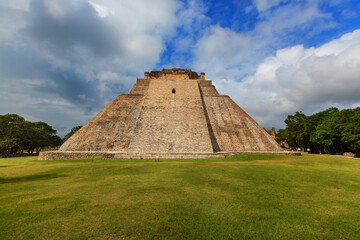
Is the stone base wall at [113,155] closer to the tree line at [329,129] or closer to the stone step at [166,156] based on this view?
the stone step at [166,156]

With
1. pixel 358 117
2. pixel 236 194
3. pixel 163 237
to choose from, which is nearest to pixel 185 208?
pixel 163 237

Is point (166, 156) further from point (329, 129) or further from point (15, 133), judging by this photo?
point (15, 133)

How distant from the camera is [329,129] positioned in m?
30.2

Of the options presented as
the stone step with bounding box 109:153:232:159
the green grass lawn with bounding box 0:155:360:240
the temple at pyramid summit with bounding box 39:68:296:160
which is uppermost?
the temple at pyramid summit with bounding box 39:68:296:160

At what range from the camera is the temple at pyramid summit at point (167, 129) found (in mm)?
19328

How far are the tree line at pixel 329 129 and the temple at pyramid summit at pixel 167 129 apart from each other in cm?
1399

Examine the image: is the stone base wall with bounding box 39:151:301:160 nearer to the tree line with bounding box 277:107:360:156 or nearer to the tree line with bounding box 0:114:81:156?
the tree line with bounding box 0:114:81:156

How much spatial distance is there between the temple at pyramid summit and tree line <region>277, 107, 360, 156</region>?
45.9 ft

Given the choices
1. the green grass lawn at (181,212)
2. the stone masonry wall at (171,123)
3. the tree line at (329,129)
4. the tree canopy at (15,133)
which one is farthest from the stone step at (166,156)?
the tree canopy at (15,133)

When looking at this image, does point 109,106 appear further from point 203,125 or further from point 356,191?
point 356,191

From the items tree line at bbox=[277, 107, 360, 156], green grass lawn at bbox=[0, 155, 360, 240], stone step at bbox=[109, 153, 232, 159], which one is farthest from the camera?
tree line at bbox=[277, 107, 360, 156]

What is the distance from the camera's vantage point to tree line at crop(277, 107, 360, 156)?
27095 millimetres

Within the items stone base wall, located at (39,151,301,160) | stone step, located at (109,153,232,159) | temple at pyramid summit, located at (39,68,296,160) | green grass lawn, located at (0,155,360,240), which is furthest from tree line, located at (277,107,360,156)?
green grass lawn, located at (0,155,360,240)

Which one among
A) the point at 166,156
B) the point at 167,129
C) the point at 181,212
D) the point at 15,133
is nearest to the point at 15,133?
the point at 15,133
